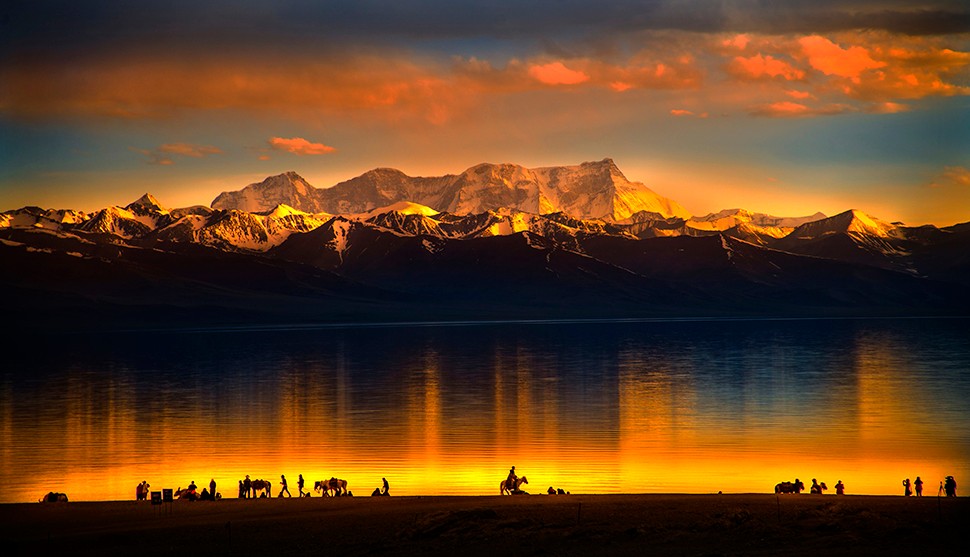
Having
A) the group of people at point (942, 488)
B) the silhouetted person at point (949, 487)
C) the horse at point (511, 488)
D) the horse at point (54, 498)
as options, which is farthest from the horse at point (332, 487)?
the silhouetted person at point (949, 487)

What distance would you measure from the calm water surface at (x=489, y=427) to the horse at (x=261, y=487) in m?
2.24

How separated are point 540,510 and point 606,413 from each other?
4876 centimetres

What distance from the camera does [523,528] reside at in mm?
44875

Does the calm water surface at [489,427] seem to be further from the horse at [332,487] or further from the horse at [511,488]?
the horse at [511,488]

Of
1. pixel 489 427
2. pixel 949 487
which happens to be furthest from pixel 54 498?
pixel 949 487

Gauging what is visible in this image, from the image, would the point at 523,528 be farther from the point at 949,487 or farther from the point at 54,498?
the point at 54,498

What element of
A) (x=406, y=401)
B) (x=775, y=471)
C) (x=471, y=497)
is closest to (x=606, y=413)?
(x=406, y=401)

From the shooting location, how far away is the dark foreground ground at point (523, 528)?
137 feet

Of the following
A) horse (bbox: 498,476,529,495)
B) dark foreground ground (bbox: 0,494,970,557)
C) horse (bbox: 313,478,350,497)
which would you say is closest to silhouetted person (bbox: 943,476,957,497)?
dark foreground ground (bbox: 0,494,970,557)

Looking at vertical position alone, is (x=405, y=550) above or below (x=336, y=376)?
below

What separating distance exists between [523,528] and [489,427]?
42.1 metres

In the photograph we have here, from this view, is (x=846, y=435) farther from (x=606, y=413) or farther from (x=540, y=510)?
(x=540, y=510)

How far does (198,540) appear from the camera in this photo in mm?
44844

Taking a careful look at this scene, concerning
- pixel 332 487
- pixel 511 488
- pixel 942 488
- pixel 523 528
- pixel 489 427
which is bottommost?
pixel 523 528
